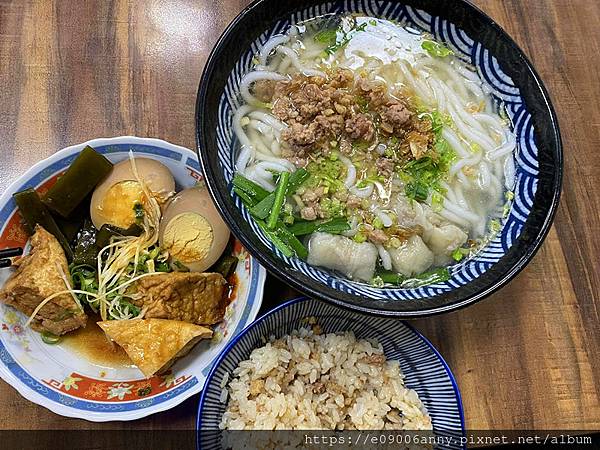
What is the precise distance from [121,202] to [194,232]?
0.91ft

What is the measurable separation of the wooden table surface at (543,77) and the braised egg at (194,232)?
0.25 metres

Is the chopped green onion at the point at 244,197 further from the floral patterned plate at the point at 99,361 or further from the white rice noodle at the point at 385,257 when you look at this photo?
the white rice noodle at the point at 385,257

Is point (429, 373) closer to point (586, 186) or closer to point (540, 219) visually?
point (540, 219)

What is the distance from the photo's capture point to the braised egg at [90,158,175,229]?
1.89m

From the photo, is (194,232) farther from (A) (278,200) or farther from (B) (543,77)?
(B) (543,77)

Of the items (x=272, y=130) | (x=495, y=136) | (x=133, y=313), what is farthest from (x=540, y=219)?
(x=133, y=313)

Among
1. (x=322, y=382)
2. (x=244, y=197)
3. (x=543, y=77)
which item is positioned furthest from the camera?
(x=543, y=77)

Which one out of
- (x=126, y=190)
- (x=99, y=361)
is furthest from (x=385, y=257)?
(x=99, y=361)

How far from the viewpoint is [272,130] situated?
1.80m

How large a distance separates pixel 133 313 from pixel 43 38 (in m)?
1.10

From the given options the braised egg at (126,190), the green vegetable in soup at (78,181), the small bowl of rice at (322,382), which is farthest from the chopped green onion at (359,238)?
the green vegetable in soup at (78,181)

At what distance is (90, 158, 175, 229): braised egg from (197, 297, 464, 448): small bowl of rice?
57cm

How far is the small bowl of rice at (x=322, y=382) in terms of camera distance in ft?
5.69

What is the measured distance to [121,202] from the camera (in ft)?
6.23
